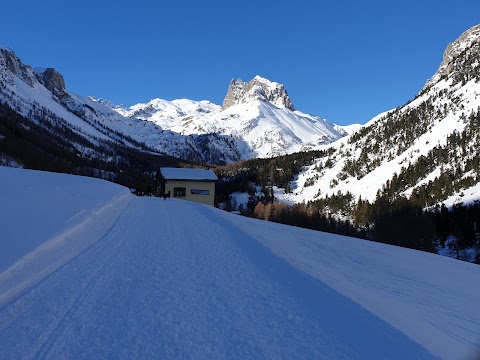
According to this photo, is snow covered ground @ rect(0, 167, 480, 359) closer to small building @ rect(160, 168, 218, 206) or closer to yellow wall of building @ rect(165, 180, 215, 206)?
small building @ rect(160, 168, 218, 206)

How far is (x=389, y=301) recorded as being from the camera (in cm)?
669

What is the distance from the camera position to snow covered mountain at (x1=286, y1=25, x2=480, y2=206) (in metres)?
112

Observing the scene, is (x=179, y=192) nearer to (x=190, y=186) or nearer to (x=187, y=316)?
(x=190, y=186)

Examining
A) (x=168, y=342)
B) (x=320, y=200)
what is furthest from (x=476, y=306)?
(x=320, y=200)

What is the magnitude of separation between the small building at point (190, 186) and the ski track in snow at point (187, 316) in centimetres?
5243

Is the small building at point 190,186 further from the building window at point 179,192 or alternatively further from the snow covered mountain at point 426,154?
the snow covered mountain at point 426,154

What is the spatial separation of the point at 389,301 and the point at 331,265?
2.78 m

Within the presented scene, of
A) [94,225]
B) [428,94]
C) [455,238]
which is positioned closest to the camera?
[94,225]

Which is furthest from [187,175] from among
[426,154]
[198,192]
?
[426,154]

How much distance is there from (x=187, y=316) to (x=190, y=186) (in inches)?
2216

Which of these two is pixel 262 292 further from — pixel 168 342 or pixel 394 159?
pixel 394 159

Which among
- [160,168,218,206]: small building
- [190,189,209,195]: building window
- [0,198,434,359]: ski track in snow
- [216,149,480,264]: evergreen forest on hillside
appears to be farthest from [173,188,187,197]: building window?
[0,198,434,359]: ski track in snow

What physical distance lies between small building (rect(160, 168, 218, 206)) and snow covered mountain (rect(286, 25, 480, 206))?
73.3m

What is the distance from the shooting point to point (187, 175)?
61.7 meters
